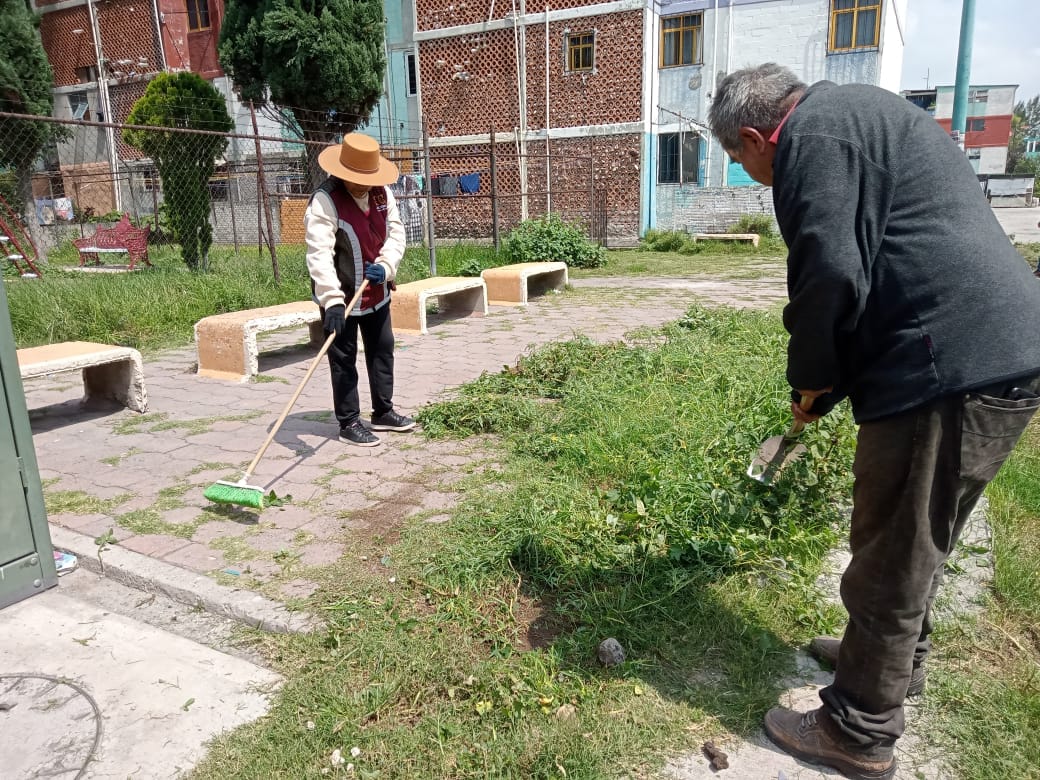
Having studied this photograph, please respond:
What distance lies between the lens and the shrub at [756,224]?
21.1m

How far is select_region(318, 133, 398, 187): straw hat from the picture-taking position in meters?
4.39

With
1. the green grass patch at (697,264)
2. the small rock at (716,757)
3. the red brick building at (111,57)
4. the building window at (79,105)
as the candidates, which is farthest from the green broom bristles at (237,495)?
the building window at (79,105)

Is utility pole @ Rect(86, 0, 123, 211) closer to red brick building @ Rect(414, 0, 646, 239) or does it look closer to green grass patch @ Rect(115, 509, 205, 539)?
red brick building @ Rect(414, 0, 646, 239)

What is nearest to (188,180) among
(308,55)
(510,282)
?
(510,282)

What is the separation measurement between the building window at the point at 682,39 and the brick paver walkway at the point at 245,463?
59.3 feet

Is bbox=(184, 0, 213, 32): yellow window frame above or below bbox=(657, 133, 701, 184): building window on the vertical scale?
above

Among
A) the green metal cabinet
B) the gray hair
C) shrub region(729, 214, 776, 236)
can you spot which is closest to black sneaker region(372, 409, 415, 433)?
the green metal cabinet

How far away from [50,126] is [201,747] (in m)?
22.2

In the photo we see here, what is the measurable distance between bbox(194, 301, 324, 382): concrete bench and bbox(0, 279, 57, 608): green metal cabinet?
148 inches

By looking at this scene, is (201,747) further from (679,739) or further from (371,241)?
(371,241)

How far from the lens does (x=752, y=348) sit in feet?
19.7

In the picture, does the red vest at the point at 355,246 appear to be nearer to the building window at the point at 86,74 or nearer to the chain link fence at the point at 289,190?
the chain link fence at the point at 289,190

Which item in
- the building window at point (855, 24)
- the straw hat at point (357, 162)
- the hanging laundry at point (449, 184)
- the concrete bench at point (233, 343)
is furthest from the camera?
the hanging laundry at point (449, 184)

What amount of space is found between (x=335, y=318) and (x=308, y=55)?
16919 mm
